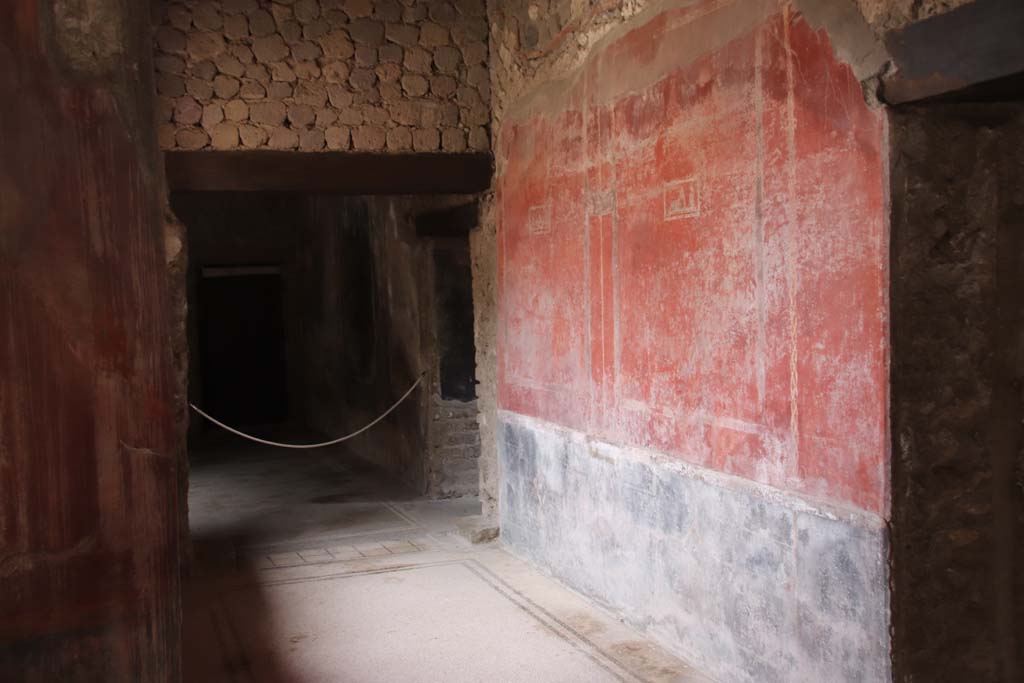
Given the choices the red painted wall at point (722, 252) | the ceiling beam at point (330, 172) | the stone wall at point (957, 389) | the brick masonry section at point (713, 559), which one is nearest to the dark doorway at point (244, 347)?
the ceiling beam at point (330, 172)

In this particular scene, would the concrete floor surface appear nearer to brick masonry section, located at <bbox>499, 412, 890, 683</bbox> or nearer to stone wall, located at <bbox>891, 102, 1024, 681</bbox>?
brick masonry section, located at <bbox>499, 412, 890, 683</bbox>

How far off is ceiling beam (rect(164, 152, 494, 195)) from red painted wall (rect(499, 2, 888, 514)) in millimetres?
730

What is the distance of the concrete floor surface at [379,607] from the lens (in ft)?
12.6

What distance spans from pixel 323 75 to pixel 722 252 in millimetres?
2864

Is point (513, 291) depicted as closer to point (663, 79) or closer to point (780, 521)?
point (663, 79)

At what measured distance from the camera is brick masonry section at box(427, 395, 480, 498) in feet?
23.2

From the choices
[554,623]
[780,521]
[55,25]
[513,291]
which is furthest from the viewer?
[513,291]

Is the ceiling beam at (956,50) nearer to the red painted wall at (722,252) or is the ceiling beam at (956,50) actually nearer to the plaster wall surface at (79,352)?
the red painted wall at (722,252)

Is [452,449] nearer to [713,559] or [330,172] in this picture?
[330,172]

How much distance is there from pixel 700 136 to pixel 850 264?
3.15 feet

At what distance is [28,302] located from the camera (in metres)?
1.20

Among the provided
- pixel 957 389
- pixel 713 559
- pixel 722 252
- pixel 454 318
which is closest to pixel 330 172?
pixel 454 318

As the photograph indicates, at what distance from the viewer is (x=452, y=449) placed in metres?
7.12

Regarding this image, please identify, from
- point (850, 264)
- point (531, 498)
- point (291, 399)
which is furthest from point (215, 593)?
point (291, 399)
